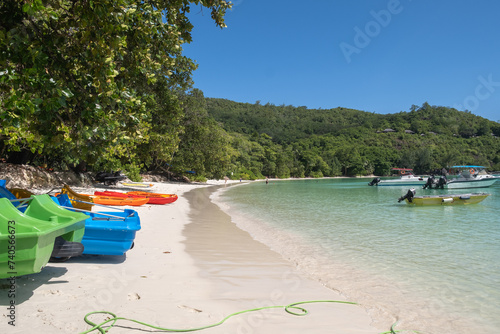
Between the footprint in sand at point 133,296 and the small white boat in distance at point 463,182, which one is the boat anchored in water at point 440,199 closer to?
the small white boat in distance at point 463,182

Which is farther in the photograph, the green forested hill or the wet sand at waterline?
the green forested hill

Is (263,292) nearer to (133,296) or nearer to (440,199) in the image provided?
(133,296)

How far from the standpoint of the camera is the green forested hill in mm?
91812

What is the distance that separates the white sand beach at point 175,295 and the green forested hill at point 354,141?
219 feet

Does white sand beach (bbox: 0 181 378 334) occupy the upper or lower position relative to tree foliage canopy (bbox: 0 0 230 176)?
lower

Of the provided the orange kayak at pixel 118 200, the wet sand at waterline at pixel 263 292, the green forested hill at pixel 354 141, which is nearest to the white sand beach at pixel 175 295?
the wet sand at waterline at pixel 263 292

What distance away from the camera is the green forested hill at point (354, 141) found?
91812mm

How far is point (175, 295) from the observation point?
429 centimetres

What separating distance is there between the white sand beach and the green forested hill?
219 ft

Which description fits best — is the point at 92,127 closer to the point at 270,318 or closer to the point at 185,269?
the point at 185,269

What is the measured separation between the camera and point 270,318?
376 cm

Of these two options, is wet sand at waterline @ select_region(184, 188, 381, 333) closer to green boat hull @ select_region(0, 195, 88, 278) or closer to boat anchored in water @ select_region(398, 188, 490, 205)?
green boat hull @ select_region(0, 195, 88, 278)

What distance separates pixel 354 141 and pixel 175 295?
129505 mm

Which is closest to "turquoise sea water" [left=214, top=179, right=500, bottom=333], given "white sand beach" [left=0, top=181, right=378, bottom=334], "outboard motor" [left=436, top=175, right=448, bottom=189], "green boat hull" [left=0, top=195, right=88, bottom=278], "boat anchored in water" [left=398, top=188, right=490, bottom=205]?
"white sand beach" [left=0, top=181, right=378, bottom=334]
